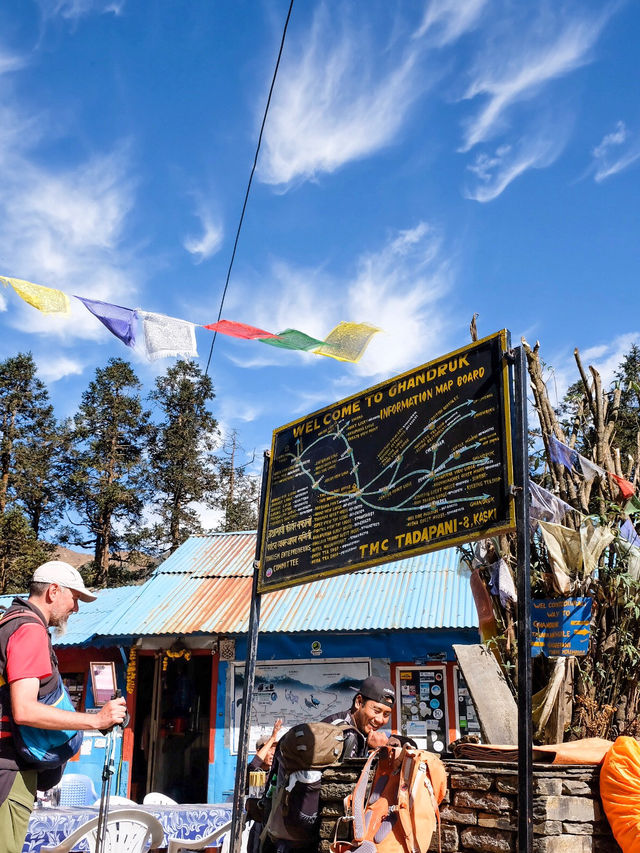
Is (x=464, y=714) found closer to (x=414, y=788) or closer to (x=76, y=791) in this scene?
(x=76, y=791)

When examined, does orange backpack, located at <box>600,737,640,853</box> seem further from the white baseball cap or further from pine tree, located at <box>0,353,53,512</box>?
pine tree, located at <box>0,353,53,512</box>

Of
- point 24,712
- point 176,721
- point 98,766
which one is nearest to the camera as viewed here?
point 24,712

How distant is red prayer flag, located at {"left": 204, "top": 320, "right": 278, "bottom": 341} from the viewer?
20.1 ft

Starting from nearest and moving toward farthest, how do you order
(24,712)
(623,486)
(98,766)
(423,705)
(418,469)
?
(24,712) → (418,469) → (623,486) → (423,705) → (98,766)

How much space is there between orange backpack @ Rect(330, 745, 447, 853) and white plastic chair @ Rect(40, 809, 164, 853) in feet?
10.1

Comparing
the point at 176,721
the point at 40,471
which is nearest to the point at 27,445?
the point at 40,471

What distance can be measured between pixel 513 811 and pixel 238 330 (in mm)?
4219

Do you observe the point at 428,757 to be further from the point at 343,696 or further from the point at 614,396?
the point at 343,696

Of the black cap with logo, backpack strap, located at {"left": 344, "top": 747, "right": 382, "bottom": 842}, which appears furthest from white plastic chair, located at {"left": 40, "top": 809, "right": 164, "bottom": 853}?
backpack strap, located at {"left": 344, "top": 747, "right": 382, "bottom": 842}

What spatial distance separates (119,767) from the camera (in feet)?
36.8

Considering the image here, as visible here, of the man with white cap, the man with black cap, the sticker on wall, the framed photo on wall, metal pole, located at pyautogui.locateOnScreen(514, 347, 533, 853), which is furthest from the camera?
the sticker on wall

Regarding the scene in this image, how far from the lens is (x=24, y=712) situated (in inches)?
104

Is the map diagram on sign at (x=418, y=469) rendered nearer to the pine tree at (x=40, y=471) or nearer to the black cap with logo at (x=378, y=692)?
the black cap with logo at (x=378, y=692)

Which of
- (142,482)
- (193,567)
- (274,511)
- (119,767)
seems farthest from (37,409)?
(274,511)
